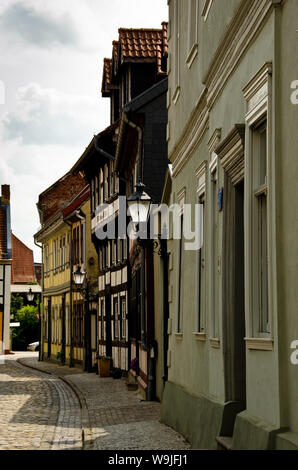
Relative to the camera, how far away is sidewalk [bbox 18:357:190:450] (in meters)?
10.8

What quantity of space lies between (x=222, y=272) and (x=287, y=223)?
2.64 meters

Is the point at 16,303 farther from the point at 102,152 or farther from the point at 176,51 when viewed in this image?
the point at 176,51

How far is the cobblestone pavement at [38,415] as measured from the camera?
39.2ft

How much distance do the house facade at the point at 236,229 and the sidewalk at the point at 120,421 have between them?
1.02 feet

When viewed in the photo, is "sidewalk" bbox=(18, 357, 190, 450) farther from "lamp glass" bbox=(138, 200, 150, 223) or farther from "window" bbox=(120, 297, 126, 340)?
"lamp glass" bbox=(138, 200, 150, 223)

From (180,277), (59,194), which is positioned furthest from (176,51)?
(59,194)

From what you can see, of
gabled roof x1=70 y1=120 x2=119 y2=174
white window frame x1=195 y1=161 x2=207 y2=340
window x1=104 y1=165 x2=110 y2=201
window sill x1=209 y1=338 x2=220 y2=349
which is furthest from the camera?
window x1=104 y1=165 x2=110 y2=201

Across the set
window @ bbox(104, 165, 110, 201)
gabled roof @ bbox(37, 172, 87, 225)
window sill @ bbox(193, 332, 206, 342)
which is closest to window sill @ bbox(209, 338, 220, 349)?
window sill @ bbox(193, 332, 206, 342)

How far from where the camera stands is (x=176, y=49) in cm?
1424

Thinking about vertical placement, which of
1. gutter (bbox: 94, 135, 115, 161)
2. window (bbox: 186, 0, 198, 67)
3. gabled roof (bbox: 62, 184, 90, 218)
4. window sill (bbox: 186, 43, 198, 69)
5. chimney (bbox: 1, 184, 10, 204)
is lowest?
window sill (bbox: 186, 43, 198, 69)

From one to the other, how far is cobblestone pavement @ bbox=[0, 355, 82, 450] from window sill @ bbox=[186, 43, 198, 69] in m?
5.11

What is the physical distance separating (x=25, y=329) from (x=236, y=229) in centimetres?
5588

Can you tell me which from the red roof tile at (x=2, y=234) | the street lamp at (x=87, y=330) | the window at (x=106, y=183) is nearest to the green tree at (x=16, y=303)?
the red roof tile at (x=2, y=234)

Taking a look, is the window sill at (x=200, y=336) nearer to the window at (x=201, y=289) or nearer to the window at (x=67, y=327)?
the window at (x=201, y=289)
